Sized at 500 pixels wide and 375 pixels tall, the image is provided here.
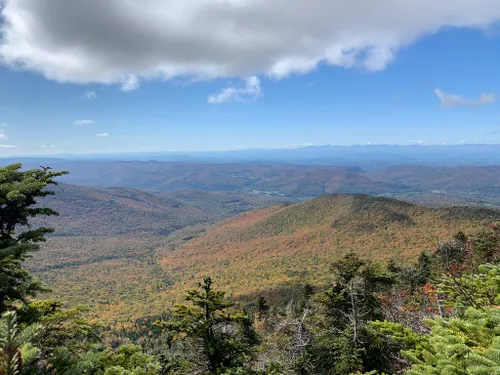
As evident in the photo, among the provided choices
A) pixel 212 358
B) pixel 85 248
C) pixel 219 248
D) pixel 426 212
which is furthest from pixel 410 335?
pixel 85 248

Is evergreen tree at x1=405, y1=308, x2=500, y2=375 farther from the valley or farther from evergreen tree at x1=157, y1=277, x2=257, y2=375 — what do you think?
the valley

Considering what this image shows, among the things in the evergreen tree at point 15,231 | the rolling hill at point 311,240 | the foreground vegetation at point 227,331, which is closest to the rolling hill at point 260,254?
the rolling hill at point 311,240

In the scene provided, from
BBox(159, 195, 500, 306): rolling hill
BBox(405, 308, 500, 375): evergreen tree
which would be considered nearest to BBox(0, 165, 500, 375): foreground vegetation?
BBox(405, 308, 500, 375): evergreen tree

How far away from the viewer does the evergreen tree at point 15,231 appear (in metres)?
7.88

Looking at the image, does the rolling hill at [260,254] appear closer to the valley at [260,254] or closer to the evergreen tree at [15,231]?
the valley at [260,254]

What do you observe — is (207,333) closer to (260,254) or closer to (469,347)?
(469,347)

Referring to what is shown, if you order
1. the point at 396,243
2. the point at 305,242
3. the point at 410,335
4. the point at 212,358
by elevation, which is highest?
the point at 410,335

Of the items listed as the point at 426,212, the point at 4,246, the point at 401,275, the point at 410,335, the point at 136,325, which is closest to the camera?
the point at 410,335

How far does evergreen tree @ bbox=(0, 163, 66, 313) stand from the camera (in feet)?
25.8

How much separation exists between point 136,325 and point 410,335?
265 feet

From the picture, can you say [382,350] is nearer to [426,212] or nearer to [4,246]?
[4,246]

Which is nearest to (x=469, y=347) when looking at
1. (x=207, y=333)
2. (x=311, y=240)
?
(x=207, y=333)

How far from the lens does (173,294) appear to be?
318 feet

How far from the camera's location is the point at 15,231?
8688mm
